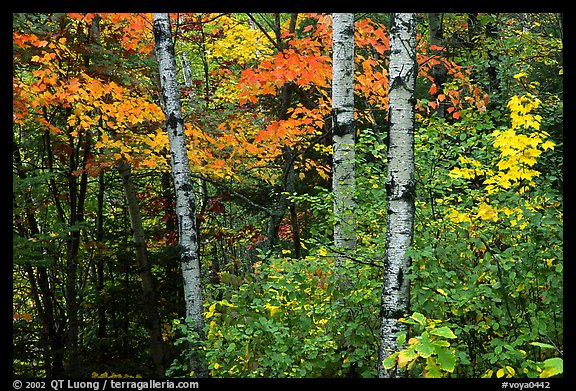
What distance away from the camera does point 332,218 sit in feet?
19.1

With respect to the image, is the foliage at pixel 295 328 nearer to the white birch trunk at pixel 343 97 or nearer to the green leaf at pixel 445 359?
the white birch trunk at pixel 343 97

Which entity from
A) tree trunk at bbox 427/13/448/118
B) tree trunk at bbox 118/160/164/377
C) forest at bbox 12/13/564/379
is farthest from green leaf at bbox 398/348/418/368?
tree trunk at bbox 427/13/448/118

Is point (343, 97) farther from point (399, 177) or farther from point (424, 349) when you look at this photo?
point (424, 349)

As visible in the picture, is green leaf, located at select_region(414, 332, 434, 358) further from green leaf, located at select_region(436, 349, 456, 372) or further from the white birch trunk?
the white birch trunk

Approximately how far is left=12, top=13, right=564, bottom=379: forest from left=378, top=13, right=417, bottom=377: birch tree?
0.5 inches

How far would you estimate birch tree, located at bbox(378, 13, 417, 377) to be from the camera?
14.6 ft

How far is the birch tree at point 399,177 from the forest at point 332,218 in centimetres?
1

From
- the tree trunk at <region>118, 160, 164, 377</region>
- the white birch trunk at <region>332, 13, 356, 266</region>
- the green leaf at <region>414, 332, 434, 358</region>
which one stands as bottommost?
the tree trunk at <region>118, 160, 164, 377</region>

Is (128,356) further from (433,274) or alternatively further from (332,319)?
(433,274)

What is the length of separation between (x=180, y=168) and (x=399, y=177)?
314 centimetres
